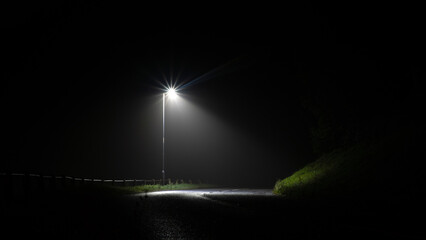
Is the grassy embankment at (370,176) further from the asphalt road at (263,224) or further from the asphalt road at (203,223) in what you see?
the asphalt road at (263,224)

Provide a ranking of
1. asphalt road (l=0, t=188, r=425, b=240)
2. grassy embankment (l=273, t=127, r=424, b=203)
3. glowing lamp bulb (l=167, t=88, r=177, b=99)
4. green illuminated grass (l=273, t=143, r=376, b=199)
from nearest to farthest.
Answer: asphalt road (l=0, t=188, r=425, b=240), grassy embankment (l=273, t=127, r=424, b=203), green illuminated grass (l=273, t=143, r=376, b=199), glowing lamp bulb (l=167, t=88, r=177, b=99)

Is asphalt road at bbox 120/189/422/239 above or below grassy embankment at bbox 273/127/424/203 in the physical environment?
below

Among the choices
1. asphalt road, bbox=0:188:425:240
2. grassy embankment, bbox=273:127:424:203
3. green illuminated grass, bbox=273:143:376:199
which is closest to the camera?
asphalt road, bbox=0:188:425:240

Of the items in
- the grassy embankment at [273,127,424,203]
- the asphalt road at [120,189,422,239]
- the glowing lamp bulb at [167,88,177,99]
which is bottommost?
the asphalt road at [120,189,422,239]

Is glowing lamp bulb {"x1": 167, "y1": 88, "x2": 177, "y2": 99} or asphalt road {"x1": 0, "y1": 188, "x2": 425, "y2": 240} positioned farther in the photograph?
glowing lamp bulb {"x1": 167, "y1": 88, "x2": 177, "y2": 99}

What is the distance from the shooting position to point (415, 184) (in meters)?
13.1

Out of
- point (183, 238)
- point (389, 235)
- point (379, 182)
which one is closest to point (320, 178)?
point (379, 182)

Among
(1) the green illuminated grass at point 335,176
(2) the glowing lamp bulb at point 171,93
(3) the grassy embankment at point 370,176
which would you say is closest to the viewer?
(3) the grassy embankment at point 370,176

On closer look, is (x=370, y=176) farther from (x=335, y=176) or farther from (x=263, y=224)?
(x=263, y=224)

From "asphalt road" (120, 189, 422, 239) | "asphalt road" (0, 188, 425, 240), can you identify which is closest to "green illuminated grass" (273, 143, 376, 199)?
"asphalt road" (0, 188, 425, 240)

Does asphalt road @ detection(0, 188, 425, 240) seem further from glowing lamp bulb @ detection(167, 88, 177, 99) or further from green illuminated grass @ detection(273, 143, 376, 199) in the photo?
glowing lamp bulb @ detection(167, 88, 177, 99)

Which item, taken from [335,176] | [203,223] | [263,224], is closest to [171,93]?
[335,176]

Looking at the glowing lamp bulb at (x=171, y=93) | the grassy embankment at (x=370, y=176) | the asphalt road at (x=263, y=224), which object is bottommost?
the asphalt road at (x=263, y=224)

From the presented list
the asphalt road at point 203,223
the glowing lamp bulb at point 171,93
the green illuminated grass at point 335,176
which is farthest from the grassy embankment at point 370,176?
the glowing lamp bulb at point 171,93
